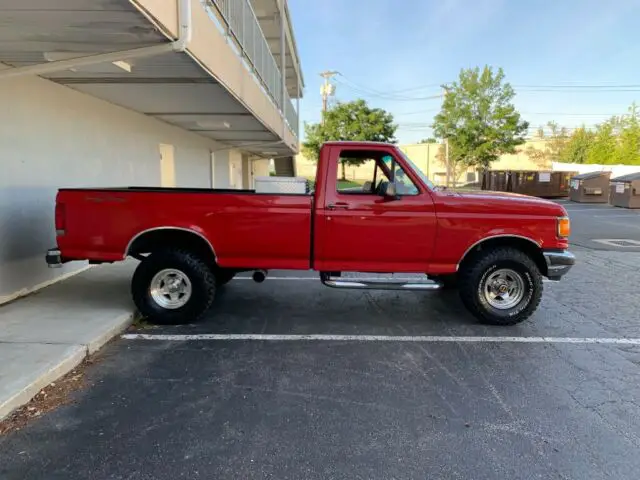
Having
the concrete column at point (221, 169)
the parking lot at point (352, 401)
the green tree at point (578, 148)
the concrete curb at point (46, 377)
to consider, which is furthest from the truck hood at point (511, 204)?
the green tree at point (578, 148)

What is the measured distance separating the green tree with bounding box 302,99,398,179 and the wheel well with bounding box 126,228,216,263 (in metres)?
37.6

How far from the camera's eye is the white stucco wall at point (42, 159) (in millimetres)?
5867

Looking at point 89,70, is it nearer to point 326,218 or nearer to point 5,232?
point 5,232

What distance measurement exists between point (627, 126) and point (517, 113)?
57.6ft

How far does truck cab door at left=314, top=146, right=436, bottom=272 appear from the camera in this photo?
539 cm

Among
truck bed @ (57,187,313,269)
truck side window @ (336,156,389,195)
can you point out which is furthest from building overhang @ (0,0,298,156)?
truck side window @ (336,156,389,195)

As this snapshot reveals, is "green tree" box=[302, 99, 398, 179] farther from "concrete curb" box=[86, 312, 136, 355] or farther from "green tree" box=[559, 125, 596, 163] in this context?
"concrete curb" box=[86, 312, 136, 355]

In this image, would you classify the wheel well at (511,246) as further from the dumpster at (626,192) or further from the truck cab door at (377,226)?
the dumpster at (626,192)

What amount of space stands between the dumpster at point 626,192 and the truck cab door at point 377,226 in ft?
81.8

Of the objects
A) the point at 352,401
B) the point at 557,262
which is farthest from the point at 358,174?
the point at 352,401

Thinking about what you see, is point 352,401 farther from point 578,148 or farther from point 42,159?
point 578,148

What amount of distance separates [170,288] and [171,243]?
1.71 ft

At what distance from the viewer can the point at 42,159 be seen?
652cm

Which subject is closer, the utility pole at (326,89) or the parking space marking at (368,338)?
the parking space marking at (368,338)
